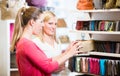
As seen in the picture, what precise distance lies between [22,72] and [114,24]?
1012 mm

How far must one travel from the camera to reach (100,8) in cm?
292

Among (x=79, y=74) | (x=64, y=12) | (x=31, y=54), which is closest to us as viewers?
(x=31, y=54)

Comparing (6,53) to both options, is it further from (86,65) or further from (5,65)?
(86,65)

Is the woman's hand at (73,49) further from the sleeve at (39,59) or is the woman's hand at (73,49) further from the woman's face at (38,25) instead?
the woman's face at (38,25)

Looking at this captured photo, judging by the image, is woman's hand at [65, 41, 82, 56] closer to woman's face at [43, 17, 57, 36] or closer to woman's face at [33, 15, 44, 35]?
woman's face at [43, 17, 57, 36]

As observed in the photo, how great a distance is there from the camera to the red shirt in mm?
2357

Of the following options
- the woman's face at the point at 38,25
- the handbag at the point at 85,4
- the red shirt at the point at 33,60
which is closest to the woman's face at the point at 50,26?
the woman's face at the point at 38,25

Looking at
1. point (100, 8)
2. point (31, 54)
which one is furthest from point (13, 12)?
point (100, 8)

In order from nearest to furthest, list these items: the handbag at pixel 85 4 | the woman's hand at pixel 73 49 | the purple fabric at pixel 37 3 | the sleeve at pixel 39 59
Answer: the sleeve at pixel 39 59 < the woman's hand at pixel 73 49 < the purple fabric at pixel 37 3 < the handbag at pixel 85 4

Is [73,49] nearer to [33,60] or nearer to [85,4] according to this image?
[33,60]

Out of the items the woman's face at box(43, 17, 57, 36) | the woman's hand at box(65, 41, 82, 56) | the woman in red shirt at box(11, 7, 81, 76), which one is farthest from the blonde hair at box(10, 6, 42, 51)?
the woman's hand at box(65, 41, 82, 56)

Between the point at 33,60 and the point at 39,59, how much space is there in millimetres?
54

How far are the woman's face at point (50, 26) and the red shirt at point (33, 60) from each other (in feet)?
0.58

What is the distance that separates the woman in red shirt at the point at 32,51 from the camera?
236cm
